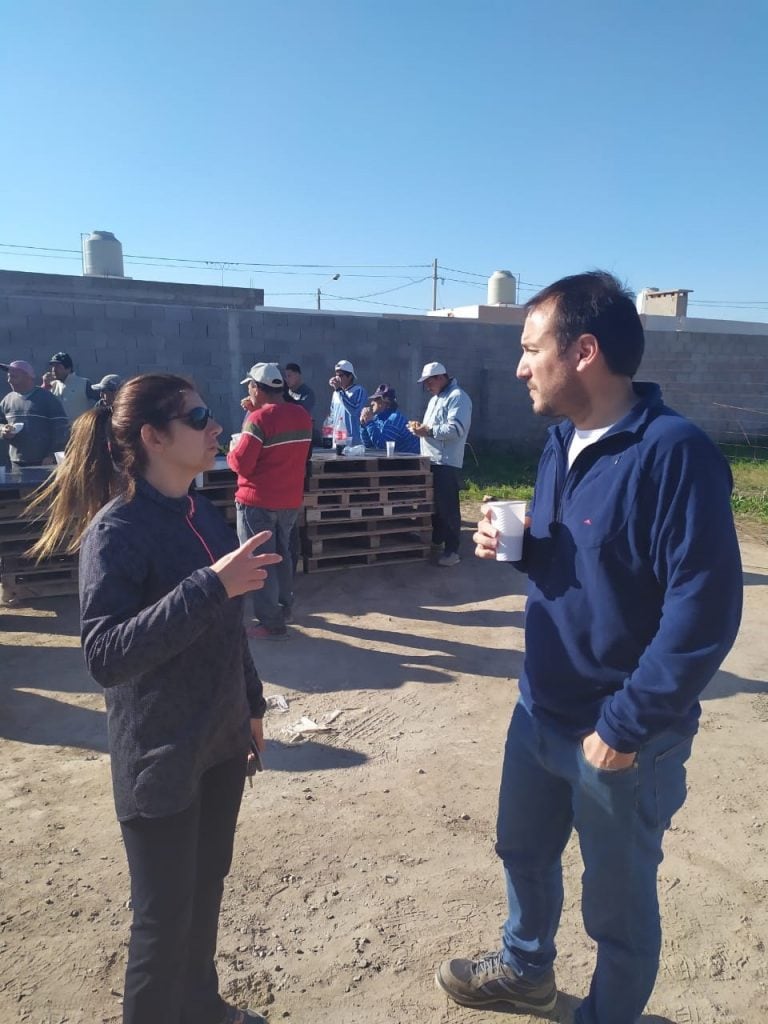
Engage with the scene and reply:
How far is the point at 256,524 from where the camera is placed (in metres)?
5.10

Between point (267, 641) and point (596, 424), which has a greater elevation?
point (596, 424)

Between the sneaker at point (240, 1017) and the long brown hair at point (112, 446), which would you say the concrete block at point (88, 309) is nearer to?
the long brown hair at point (112, 446)

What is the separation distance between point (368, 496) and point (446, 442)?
97 centimetres

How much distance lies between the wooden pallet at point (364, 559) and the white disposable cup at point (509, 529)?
182 inches

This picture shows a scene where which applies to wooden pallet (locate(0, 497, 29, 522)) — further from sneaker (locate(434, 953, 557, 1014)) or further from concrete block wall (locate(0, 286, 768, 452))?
sneaker (locate(434, 953, 557, 1014))

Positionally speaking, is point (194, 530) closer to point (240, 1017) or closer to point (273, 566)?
point (240, 1017)

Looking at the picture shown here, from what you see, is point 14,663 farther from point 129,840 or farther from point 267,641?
point 129,840

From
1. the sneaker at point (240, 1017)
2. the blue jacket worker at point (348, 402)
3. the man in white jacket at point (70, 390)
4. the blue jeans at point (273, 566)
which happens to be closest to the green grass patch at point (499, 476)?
the blue jacket worker at point (348, 402)

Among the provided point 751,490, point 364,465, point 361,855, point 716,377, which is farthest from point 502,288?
point 361,855

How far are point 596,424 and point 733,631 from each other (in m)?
0.60

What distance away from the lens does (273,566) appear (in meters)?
5.19

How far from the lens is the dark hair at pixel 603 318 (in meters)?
1.72

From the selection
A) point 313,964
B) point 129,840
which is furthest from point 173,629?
point 313,964

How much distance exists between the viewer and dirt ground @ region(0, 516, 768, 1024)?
2.22 metres
